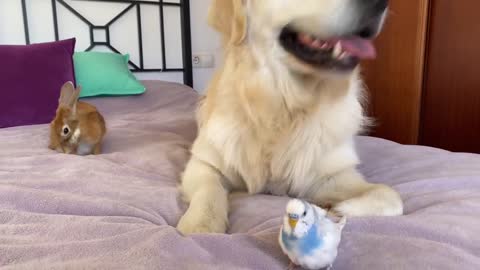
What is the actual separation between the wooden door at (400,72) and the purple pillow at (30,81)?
1.67 m

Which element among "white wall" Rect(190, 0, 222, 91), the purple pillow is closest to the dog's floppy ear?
the purple pillow

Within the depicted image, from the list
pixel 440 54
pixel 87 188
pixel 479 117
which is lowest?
pixel 479 117

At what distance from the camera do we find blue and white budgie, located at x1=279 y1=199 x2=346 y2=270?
20.7 inches

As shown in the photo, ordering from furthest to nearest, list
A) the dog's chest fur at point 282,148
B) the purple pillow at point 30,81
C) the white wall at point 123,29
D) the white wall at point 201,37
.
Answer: the white wall at point 201,37 → the white wall at point 123,29 → the purple pillow at point 30,81 → the dog's chest fur at point 282,148

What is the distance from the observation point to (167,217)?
2.88 feet

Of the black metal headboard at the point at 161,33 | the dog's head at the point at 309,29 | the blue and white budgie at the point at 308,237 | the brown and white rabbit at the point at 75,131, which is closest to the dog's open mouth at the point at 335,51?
the dog's head at the point at 309,29

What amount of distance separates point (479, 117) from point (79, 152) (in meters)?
1.74

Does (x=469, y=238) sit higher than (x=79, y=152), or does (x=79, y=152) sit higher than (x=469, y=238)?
(x=469, y=238)

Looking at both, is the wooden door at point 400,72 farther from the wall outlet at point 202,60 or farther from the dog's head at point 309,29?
the dog's head at point 309,29

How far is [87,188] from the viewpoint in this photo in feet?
3.14

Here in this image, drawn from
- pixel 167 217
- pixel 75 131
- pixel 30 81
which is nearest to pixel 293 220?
pixel 167 217

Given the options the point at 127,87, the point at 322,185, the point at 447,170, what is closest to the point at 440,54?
the point at 447,170

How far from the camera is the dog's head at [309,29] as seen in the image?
901 millimetres

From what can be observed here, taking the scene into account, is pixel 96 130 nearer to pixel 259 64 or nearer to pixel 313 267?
pixel 259 64
